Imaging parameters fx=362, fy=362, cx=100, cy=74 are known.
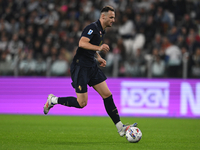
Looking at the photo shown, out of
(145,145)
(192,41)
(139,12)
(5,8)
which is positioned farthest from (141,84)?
(5,8)

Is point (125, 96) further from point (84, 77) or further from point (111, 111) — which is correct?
point (84, 77)

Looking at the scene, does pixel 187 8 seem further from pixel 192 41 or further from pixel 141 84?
pixel 141 84

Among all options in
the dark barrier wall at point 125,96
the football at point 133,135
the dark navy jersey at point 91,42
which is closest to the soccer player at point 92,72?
the dark navy jersey at point 91,42

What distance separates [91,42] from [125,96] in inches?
244

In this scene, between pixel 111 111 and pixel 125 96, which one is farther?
pixel 125 96

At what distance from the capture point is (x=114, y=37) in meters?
13.4

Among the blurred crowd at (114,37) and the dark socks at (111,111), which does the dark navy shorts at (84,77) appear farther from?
the blurred crowd at (114,37)

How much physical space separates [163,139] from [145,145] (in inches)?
34.3

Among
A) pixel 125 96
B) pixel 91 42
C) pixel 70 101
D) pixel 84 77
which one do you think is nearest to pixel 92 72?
pixel 84 77

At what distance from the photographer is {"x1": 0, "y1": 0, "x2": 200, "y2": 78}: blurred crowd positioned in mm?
11812

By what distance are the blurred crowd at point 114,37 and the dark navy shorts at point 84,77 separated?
18.3 ft

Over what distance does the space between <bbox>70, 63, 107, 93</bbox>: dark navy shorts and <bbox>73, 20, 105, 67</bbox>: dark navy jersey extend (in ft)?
0.29

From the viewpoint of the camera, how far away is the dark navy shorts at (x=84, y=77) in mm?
6070

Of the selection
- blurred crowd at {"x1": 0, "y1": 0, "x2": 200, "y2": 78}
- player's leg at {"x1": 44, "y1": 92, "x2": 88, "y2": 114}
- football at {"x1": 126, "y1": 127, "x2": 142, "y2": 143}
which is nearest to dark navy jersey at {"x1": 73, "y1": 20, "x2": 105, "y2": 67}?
player's leg at {"x1": 44, "y1": 92, "x2": 88, "y2": 114}
